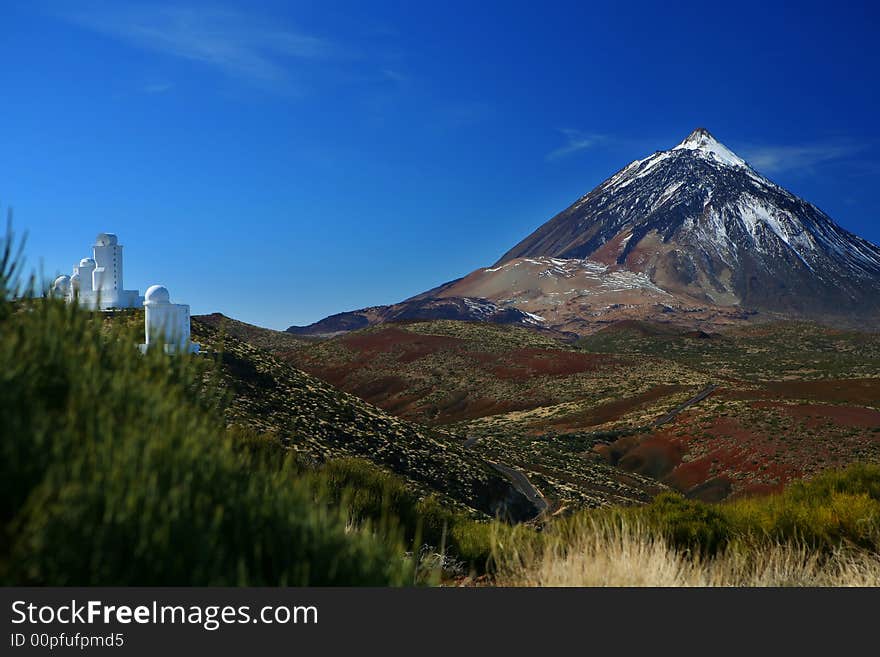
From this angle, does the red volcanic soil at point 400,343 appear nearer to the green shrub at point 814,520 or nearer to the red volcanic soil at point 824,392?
the red volcanic soil at point 824,392

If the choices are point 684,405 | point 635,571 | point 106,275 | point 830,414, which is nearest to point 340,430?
point 106,275

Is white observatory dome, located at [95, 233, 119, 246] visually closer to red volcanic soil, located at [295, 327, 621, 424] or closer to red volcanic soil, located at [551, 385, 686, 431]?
red volcanic soil, located at [551, 385, 686, 431]

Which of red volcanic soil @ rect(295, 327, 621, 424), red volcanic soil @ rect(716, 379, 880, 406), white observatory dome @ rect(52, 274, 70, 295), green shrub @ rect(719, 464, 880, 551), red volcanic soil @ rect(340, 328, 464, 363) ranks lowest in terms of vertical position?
green shrub @ rect(719, 464, 880, 551)

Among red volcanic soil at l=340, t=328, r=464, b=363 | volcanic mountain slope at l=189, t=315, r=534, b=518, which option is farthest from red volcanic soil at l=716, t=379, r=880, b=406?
red volcanic soil at l=340, t=328, r=464, b=363

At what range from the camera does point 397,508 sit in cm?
1218

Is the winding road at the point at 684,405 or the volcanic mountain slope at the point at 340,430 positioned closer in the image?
the volcanic mountain slope at the point at 340,430

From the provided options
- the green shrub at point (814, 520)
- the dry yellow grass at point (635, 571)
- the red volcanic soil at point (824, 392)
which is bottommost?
the dry yellow grass at point (635, 571)

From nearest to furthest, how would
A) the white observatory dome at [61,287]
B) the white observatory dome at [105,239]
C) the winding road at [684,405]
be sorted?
the white observatory dome at [61,287], the white observatory dome at [105,239], the winding road at [684,405]

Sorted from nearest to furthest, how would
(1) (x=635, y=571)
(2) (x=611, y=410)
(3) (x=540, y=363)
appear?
(1) (x=635, y=571), (2) (x=611, y=410), (3) (x=540, y=363)

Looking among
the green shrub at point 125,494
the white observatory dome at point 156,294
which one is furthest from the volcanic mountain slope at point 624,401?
the green shrub at point 125,494

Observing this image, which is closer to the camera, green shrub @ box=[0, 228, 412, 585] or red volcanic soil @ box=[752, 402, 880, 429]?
green shrub @ box=[0, 228, 412, 585]

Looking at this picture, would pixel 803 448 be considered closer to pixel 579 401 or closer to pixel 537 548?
pixel 579 401

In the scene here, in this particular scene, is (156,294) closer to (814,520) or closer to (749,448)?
(814,520)

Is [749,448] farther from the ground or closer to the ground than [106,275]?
closer to the ground
